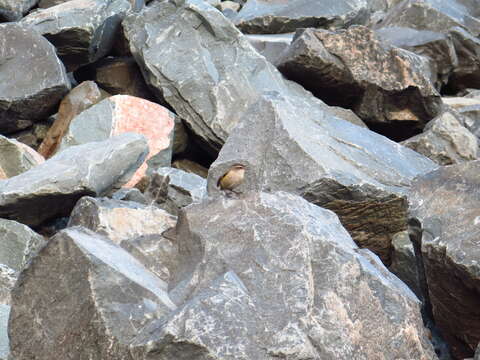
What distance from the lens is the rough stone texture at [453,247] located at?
3912 mm

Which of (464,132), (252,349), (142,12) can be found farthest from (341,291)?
(142,12)

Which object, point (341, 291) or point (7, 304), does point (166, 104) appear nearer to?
point (7, 304)

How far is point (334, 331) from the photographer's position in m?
3.46

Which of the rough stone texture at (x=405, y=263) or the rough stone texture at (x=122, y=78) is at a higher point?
the rough stone texture at (x=405, y=263)

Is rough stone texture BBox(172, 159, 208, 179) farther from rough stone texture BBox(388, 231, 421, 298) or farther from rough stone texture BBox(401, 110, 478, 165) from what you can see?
rough stone texture BBox(388, 231, 421, 298)

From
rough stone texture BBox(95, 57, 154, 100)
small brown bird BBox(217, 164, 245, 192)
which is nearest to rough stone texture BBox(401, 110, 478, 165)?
rough stone texture BBox(95, 57, 154, 100)

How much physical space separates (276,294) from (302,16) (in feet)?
25.1

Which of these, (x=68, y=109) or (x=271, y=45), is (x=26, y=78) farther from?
(x=271, y=45)

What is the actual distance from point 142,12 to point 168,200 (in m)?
2.77

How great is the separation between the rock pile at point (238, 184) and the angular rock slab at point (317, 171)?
0.05ft

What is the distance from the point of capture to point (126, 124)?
789 centimetres

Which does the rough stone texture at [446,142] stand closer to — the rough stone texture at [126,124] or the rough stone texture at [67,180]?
the rough stone texture at [126,124]

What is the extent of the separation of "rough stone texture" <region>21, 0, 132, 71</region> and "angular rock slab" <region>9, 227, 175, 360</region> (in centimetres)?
530

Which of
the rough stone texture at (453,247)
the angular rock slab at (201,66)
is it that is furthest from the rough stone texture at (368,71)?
the rough stone texture at (453,247)
